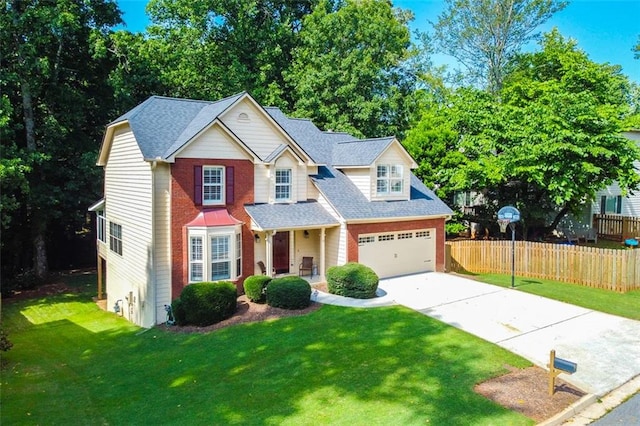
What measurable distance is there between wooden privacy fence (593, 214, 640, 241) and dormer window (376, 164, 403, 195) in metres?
18.3

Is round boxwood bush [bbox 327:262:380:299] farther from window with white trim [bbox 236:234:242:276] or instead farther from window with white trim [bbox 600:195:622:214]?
window with white trim [bbox 600:195:622:214]

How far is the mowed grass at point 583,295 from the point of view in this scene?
15.7 m

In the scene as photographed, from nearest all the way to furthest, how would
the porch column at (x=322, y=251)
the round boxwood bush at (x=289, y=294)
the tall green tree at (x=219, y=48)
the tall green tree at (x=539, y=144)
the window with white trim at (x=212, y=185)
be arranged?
the round boxwood bush at (x=289, y=294) < the window with white trim at (x=212, y=185) < the porch column at (x=322, y=251) < the tall green tree at (x=539, y=144) < the tall green tree at (x=219, y=48)

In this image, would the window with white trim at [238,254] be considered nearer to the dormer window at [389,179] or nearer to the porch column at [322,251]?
the porch column at [322,251]

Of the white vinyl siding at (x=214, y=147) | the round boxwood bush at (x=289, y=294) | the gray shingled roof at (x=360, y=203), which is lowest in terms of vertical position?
the round boxwood bush at (x=289, y=294)

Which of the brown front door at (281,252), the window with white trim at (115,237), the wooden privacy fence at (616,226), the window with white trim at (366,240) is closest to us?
the window with white trim at (366,240)

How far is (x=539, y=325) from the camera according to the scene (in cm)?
1371

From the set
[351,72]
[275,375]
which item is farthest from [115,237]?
[351,72]

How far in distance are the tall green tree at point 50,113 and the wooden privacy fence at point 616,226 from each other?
33.9m

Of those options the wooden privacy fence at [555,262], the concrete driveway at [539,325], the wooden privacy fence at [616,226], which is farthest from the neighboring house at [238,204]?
the wooden privacy fence at [616,226]

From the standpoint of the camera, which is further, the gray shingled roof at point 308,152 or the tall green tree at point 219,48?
the tall green tree at point 219,48

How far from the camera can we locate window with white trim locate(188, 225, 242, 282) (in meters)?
17.2

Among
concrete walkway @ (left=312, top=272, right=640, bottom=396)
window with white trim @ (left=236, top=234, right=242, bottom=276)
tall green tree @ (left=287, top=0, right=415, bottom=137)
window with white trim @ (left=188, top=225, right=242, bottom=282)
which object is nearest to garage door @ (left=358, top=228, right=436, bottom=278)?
concrete walkway @ (left=312, top=272, right=640, bottom=396)

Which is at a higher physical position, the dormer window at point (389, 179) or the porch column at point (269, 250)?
the dormer window at point (389, 179)
